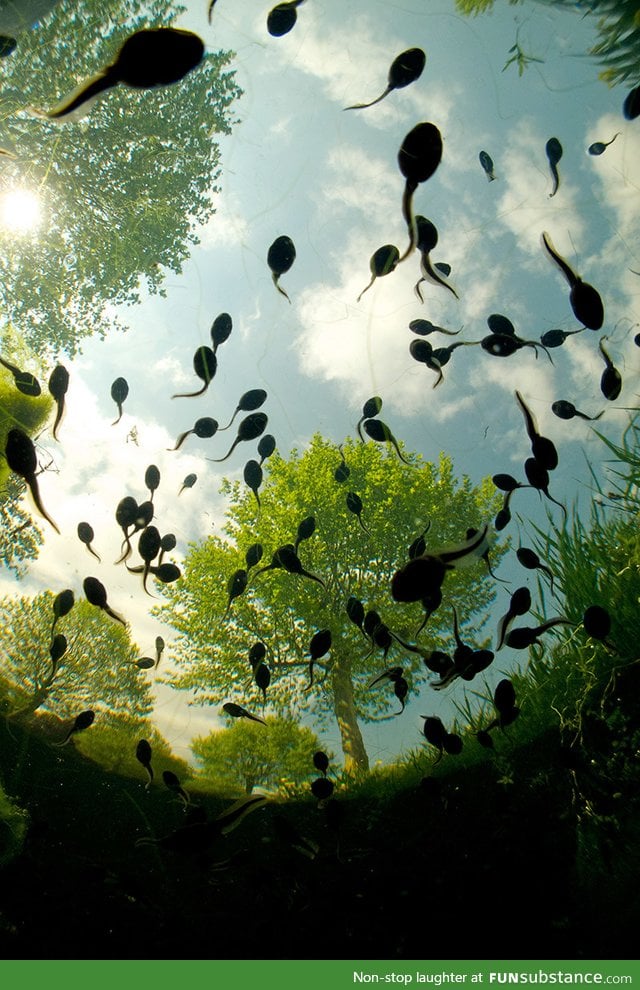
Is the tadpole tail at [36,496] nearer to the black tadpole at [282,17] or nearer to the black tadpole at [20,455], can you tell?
the black tadpole at [20,455]

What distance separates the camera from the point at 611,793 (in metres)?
2.30

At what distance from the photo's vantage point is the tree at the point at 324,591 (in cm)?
1057

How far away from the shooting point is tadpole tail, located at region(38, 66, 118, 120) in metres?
0.69

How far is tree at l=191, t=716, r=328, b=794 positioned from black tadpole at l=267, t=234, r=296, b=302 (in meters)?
12.1

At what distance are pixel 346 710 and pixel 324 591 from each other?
3.07 m

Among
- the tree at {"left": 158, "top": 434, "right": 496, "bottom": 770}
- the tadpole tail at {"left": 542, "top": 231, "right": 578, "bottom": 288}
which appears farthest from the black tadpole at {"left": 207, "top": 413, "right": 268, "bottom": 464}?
the tree at {"left": 158, "top": 434, "right": 496, "bottom": 770}

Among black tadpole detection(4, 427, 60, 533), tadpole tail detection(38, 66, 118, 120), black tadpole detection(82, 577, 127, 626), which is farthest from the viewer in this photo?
black tadpole detection(82, 577, 127, 626)

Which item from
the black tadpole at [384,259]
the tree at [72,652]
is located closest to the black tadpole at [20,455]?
the black tadpole at [384,259]

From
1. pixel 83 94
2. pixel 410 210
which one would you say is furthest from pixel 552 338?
pixel 83 94

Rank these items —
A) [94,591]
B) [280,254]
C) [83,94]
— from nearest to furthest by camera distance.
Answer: [83,94]
[280,254]
[94,591]

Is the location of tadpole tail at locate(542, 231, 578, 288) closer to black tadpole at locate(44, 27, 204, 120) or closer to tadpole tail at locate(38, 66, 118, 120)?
black tadpole at locate(44, 27, 204, 120)

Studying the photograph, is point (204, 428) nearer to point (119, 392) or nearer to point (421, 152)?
point (119, 392)

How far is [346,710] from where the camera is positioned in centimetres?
1078

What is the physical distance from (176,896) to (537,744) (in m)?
2.32
